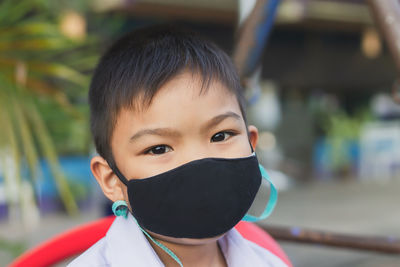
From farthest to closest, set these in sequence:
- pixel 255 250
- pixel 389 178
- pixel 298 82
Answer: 1. pixel 389 178
2. pixel 298 82
3. pixel 255 250

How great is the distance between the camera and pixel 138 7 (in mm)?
5191

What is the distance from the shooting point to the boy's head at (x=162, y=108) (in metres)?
0.93

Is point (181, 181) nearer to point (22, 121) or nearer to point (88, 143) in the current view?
point (22, 121)

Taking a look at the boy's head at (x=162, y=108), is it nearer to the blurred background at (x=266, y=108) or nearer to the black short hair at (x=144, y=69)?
the black short hair at (x=144, y=69)

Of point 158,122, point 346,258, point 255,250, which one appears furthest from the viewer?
point 346,258

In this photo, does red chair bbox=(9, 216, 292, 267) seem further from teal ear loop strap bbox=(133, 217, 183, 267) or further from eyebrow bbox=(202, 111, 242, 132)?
eyebrow bbox=(202, 111, 242, 132)

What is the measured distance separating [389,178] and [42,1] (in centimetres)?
779

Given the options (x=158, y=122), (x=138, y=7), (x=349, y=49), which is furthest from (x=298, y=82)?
(x=158, y=122)

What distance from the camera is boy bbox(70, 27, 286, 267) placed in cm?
93

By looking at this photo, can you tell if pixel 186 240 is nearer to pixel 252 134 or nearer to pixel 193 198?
pixel 193 198

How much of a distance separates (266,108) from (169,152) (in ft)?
25.1

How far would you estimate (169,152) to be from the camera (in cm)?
94

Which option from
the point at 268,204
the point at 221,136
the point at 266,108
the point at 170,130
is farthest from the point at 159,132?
the point at 266,108

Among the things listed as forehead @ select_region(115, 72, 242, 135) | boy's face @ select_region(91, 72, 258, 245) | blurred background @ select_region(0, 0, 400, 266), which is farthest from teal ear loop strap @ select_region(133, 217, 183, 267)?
blurred background @ select_region(0, 0, 400, 266)
